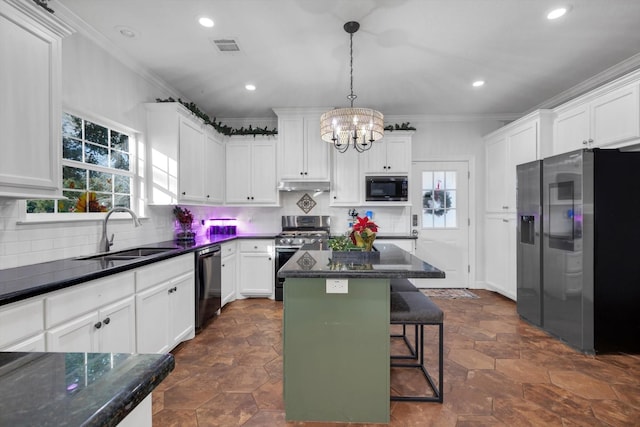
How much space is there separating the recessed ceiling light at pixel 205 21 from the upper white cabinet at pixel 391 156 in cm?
271

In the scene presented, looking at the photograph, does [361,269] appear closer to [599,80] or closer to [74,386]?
[74,386]

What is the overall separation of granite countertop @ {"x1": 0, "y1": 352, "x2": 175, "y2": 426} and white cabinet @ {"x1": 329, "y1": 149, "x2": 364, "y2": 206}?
13.4 feet

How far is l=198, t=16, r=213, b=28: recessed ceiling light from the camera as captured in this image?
2.46 m

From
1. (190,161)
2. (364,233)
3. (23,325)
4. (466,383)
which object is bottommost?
(466,383)

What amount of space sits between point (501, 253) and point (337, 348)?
3.54 m

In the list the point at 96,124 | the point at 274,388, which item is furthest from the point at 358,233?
the point at 96,124

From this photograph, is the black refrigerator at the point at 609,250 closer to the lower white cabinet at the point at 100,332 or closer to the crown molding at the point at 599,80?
the crown molding at the point at 599,80

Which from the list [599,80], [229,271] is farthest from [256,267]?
[599,80]

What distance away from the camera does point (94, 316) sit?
1.83 m

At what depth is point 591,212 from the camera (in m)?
2.67

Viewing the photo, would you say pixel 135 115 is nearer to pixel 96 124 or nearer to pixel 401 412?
pixel 96 124

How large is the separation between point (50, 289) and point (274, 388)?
1.52 metres

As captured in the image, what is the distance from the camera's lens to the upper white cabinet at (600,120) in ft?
9.08

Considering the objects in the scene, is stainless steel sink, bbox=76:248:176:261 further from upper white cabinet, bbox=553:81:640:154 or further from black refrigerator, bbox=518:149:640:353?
upper white cabinet, bbox=553:81:640:154
